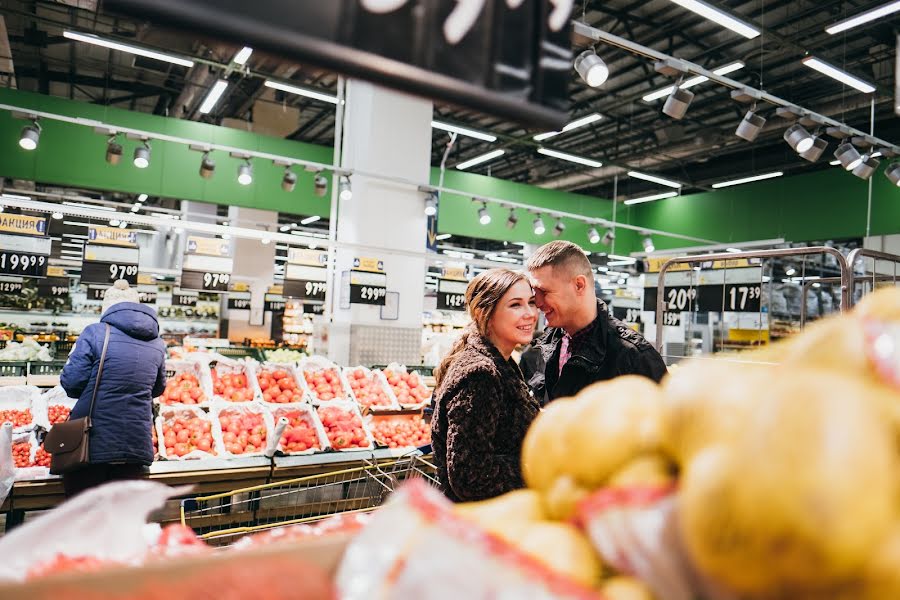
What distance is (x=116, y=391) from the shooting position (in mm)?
3896

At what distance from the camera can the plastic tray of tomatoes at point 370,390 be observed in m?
6.10

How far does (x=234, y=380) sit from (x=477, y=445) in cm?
424

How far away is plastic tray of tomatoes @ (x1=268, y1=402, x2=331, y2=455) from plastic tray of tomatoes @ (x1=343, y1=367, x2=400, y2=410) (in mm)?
659

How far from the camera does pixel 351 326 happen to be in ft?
Answer: 30.3

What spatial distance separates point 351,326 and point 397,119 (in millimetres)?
3445

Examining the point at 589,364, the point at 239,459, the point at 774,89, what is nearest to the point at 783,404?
the point at 589,364

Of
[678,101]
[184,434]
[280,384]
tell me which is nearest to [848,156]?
[678,101]

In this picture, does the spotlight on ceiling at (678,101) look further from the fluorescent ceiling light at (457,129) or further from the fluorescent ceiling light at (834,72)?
the fluorescent ceiling light at (457,129)

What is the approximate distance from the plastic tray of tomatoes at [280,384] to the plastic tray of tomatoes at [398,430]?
0.75 metres

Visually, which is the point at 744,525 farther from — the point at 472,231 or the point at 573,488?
the point at 472,231

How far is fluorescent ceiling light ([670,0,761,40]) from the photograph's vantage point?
6.15m

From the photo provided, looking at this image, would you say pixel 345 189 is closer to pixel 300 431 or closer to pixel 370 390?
pixel 370 390

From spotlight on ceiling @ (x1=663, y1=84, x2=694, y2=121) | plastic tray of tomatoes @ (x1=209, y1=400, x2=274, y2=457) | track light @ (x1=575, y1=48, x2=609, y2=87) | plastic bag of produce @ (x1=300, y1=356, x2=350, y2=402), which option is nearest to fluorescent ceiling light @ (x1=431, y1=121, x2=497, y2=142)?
spotlight on ceiling @ (x1=663, y1=84, x2=694, y2=121)

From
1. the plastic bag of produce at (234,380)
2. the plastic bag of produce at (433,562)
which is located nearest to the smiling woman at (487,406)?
the plastic bag of produce at (433,562)
